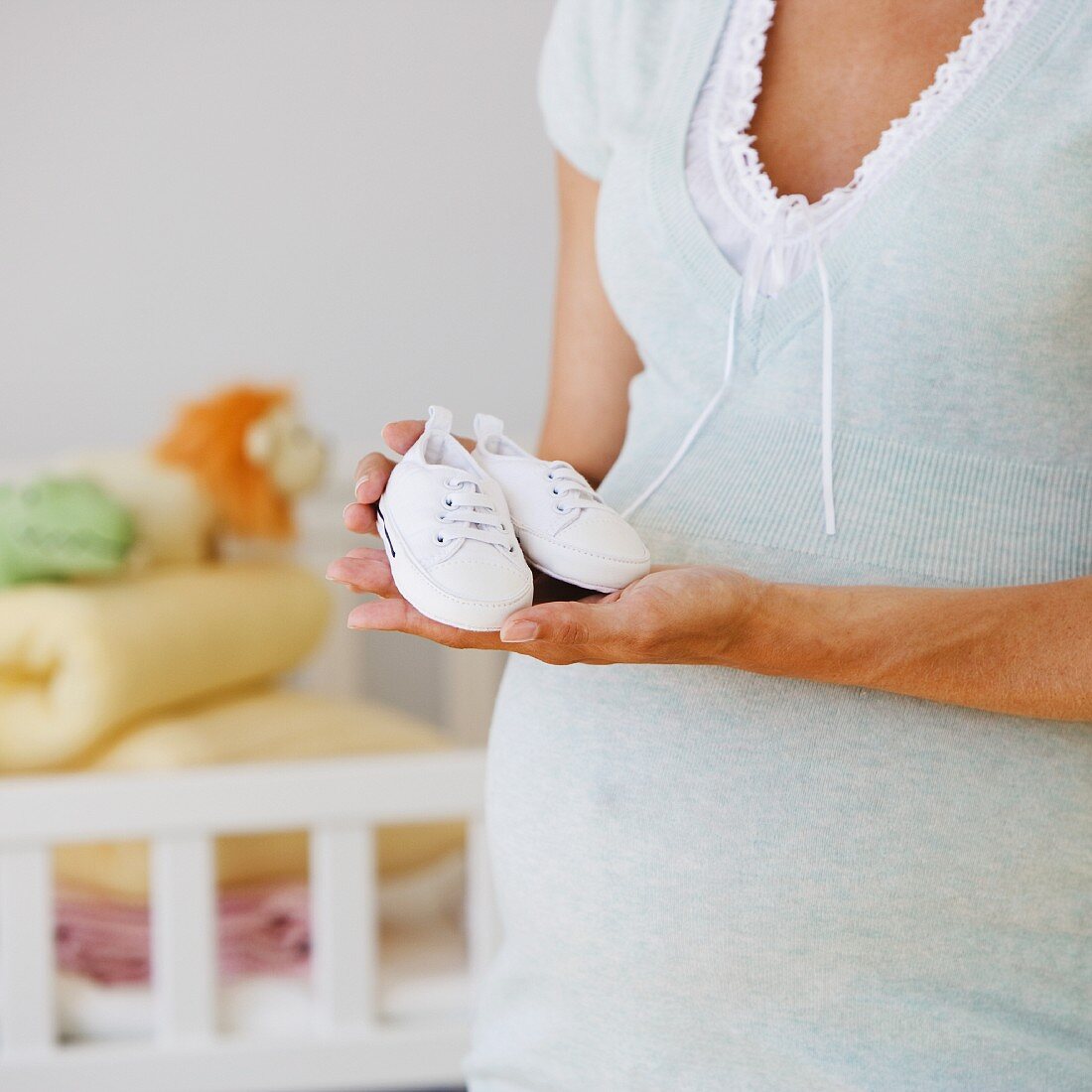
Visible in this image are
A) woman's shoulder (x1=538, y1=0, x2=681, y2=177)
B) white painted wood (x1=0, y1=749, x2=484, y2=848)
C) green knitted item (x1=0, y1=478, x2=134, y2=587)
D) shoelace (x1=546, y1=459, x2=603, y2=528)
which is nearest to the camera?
shoelace (x1=546, y1=459, x2=603, y2=528)

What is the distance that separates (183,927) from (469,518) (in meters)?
0.57

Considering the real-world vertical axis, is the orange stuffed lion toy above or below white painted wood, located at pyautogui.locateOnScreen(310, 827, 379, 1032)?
above

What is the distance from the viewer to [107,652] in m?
1.04

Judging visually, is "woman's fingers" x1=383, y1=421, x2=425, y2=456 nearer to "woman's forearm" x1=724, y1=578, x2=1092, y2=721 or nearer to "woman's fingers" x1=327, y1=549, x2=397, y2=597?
"woman's fingers" x1=327, y1=549, x2=397, y2=597

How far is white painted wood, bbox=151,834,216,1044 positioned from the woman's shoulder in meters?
0.58

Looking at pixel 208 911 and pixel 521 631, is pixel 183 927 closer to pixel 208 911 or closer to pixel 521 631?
pixel 208 911

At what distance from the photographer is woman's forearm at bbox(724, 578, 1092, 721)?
50cm

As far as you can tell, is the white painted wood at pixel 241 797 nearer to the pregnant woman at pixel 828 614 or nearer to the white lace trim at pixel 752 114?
the pregnant woman at pixel 828 614

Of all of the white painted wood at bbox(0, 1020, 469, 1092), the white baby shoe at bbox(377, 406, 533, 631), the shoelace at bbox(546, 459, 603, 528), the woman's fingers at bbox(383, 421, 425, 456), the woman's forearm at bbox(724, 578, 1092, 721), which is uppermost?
the woman's fingers at bbox(383, 421, 425, 456)

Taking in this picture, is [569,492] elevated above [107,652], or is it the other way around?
[569,492]

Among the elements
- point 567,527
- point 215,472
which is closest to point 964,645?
point 567,527

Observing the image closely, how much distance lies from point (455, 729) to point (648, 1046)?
1037 mm

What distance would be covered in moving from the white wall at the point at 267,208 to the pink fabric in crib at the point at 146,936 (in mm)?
683

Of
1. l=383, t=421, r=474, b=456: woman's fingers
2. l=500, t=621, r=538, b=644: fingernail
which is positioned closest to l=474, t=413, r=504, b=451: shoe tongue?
l=383, t=421, r=474, b=456: woman's fingers
